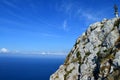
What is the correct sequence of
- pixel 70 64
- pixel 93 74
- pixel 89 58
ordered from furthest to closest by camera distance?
pixel 70 64 < pixel 89 58 < pixel 93 74

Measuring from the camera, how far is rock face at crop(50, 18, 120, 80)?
5681 cm

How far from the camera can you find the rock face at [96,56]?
56.8 metres

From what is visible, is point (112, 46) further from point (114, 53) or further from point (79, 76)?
point (79, 76)

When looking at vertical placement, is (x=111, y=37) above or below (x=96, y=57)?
above

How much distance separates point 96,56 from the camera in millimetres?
67250

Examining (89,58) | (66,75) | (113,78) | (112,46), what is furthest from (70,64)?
(113,78)

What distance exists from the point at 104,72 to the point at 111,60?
4.18 m

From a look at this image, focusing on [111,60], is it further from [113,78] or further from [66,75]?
[66,75]

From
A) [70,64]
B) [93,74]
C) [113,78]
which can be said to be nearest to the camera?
[113,78]

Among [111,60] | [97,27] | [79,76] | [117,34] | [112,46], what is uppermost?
[97,27]

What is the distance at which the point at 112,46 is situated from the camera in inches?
2496

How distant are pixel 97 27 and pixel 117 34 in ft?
47.7

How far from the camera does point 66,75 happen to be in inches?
2876

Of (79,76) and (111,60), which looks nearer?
(111,60)
